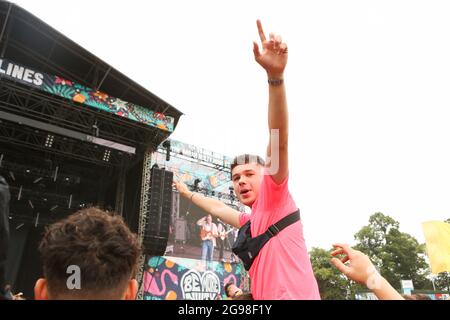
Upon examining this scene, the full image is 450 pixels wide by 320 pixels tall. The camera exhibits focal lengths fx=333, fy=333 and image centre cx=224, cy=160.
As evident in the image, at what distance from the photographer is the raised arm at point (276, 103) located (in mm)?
1426

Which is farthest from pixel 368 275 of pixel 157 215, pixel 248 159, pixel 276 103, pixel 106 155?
pixel 106 155

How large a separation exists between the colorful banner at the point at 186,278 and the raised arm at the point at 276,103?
11.7 meters

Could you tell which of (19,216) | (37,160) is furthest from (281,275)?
(19,216)

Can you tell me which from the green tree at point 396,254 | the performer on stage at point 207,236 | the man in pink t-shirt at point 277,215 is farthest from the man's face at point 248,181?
the green tree at point 396,254

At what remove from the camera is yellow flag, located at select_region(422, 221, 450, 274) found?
317 centimetres

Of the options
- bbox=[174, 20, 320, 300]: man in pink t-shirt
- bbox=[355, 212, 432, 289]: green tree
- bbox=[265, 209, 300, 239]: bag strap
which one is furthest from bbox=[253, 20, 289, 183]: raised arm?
bbox=[355, 212, 432, 289]: green tree

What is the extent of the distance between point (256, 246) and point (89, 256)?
81 cm

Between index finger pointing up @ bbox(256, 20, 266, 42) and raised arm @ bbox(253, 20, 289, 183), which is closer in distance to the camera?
raised arm @ bbox(253, 20, 289, 183)

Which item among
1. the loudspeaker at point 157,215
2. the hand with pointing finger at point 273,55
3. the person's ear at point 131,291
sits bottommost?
the person's ear at point 131,291

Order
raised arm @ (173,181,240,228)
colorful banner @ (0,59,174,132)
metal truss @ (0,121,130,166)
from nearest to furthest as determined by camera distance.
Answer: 1. raised arm @ (173,181,240,228)
2. colorful banner @ (0,59,174,132)
3. metal truss @ (0,121,130,166)

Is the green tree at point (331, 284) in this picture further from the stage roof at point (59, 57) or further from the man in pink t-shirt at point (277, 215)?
the man in pink t-shirt at point (277, 215)

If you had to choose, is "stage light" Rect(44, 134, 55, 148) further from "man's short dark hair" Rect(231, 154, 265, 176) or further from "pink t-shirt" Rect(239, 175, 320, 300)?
"pink t-shirt" Rect(239, 175, 320, 300)
